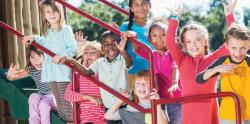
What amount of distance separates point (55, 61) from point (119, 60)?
58 cm

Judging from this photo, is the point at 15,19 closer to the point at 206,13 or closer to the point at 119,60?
the point at 119,60

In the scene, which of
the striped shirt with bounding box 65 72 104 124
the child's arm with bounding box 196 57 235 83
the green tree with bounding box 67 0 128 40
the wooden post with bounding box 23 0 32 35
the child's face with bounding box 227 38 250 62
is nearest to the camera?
the child's arm with bounding box 196 57 235 83

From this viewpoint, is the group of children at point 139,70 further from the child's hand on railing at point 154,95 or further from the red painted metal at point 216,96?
the red painted metal at point 216,96

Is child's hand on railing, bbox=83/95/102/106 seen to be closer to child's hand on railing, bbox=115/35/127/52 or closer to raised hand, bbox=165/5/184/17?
child's hand on railing, bbox=115/35/127/52

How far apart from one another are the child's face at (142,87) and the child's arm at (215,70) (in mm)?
558

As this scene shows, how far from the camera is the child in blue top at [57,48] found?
682 cm

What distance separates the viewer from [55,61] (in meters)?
6.37

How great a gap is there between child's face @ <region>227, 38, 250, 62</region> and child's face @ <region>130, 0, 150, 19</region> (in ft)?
4.01

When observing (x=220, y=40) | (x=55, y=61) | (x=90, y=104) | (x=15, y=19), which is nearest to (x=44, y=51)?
(x=55, y=61)

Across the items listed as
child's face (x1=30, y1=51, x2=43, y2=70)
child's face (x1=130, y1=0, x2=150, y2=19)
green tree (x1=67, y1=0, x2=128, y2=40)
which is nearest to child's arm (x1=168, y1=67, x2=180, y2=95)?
child's face (x1=130, y1=0, x2=150, y2=19)

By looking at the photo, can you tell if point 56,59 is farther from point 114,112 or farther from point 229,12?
point 229,12

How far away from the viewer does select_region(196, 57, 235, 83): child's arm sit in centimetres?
552

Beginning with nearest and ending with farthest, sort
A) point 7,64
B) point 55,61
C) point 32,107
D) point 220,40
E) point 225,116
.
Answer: point 225,116, point 55,61, point 32,107, point 7,64, point 220,40

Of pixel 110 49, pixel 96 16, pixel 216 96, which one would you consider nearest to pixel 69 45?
pixel 110 49
